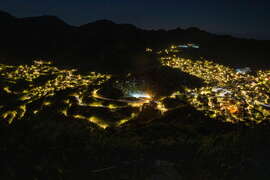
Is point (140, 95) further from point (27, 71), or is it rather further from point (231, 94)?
point (27, 71)

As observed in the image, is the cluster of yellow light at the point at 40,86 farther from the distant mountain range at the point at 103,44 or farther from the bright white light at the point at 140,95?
the bright white light at the point at 140,95

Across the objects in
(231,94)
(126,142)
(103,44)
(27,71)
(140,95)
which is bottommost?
(126,142)

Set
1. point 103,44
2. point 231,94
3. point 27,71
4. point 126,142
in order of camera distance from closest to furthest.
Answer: point 126,142 → point 231,94 → point 27,71 → point 103,44

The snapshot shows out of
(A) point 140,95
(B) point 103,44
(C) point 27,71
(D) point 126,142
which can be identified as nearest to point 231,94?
(A) point 140,95

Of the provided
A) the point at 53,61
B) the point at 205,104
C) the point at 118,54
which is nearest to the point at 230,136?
the point at 205,104

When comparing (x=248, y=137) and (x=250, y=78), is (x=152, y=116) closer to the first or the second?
(x=248, y=137)

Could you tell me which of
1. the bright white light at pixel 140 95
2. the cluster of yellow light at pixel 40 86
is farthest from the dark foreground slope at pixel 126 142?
the bright white light at pixel 140 95
